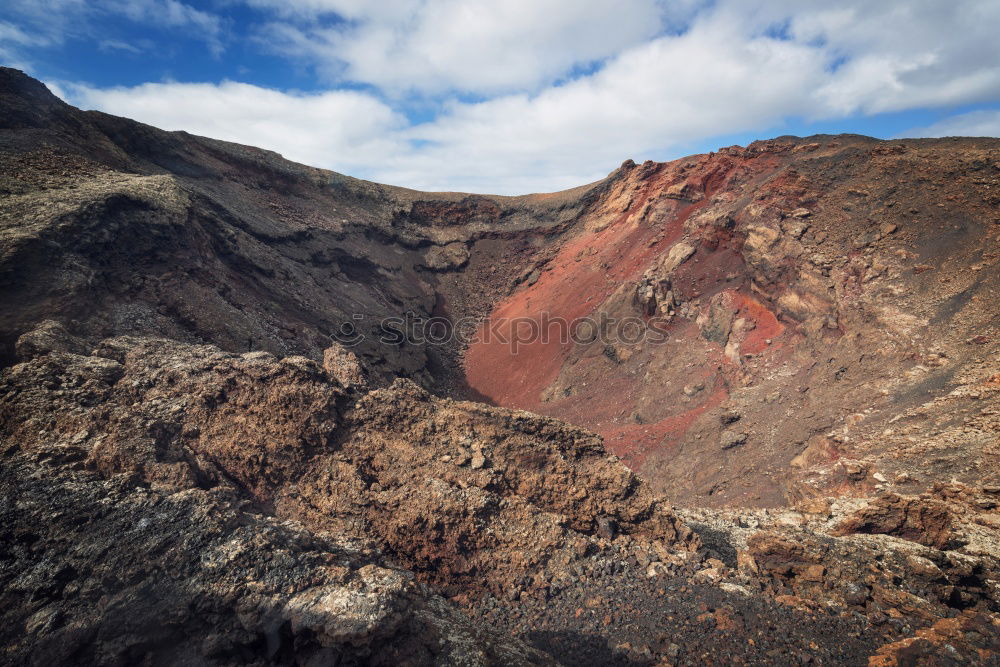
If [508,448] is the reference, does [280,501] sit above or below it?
below

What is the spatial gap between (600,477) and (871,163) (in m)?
17.1

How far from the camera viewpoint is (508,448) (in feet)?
20.4

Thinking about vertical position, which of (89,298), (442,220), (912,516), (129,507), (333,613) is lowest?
(912,516)

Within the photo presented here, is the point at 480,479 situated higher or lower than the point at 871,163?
lower

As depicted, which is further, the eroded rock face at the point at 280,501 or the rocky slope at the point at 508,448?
the rocky slope at the point at 508,448

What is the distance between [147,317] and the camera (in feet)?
32.5

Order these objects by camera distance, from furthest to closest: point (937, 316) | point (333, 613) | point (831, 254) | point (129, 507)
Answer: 1. point (831, 254)
2. point (937, 316)
3. point (129, 507)
4. point (333, 613)

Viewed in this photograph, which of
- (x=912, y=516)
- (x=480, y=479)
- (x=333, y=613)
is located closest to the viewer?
(x=333, y=613)

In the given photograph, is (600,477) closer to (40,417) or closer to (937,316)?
(40,417)

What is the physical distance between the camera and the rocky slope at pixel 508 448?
12.6 ft

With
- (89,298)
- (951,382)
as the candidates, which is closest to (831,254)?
(951,382)

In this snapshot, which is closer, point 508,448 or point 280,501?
point 280,501

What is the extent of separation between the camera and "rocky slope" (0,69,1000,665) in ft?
12.6

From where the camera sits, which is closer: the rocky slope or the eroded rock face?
the eroded rock face
